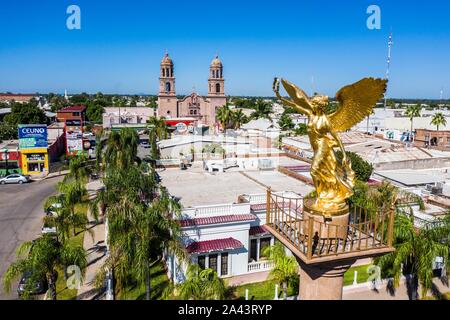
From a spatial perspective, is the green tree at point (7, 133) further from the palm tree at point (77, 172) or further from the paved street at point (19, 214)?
the palm tree at point (77, 172)

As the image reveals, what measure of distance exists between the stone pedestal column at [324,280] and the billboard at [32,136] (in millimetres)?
48545

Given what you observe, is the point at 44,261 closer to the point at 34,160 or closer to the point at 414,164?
the point at 34,160

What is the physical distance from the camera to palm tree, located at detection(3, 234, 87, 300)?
15.7 metres

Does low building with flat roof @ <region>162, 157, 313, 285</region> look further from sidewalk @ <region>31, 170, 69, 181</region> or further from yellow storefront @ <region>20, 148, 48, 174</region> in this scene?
yellow storefront @ <region>20, 148, 48, 174</region>

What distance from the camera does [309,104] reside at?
32.0 feet

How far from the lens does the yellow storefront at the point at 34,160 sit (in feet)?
166

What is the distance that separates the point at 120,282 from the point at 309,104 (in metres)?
14.5

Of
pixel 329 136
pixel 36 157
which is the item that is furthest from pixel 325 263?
pixel 36 157

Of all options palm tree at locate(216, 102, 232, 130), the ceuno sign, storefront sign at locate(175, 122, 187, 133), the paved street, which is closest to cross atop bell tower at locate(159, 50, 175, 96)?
storefront sign at locate(175, 122, 187, 133)

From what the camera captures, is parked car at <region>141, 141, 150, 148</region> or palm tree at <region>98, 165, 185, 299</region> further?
parked car at <region>141, 141, 150, 148</region>

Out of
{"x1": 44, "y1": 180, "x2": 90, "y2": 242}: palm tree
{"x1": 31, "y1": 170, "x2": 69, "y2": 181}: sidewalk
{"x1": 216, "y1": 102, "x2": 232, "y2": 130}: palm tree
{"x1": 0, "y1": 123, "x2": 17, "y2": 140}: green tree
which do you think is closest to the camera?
{"x1": 44, "y1": 180, "x2": 90, "y2": 242}: palm tree

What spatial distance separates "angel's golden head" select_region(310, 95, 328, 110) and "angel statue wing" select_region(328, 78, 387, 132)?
73cm

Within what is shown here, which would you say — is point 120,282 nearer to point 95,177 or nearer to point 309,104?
point 309,104

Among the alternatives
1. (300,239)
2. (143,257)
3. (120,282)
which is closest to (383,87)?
(300,239)
